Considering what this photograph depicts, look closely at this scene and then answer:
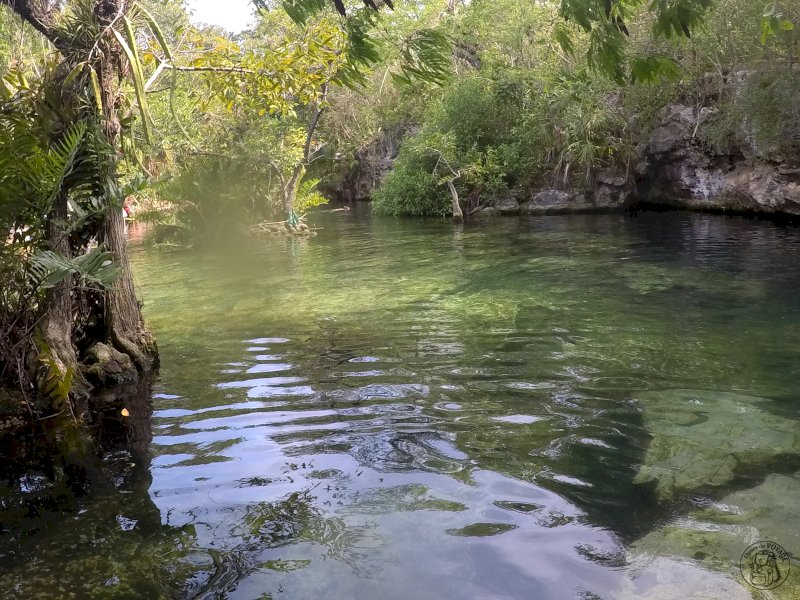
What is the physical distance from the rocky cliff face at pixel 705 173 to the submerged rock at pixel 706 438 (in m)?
16.9

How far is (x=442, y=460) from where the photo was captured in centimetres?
453

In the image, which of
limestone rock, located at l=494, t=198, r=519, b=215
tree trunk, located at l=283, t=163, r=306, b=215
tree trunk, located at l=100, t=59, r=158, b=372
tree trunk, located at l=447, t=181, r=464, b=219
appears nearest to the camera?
tree trunk, located at l=100, t=59, r=158, b=372

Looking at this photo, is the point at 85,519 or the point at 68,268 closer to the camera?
the point at 85,519

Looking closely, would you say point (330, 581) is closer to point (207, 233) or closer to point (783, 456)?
point (783, 456)

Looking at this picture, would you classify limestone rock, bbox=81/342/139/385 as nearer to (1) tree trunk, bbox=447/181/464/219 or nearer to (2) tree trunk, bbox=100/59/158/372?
(2) tree trunk, bbox=100/59/158/372

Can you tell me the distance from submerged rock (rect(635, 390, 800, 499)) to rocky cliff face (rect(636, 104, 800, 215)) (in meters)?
16.9

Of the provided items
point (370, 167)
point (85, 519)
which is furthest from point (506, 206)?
point (85, 519)

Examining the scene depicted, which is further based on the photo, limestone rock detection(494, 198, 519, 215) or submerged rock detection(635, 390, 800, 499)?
limestone rock detection(494, 198, 519, 215)

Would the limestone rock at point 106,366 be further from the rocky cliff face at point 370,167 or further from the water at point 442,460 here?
the rocky cliff face at point 370,167

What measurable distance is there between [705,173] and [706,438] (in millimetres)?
21210

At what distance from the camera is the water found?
325 centimetres

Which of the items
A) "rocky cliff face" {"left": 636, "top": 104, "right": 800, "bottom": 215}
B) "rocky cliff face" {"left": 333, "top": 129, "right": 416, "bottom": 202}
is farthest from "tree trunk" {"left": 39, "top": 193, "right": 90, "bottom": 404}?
"rocky cliff face" {"left": 333, "top": 129, "right": 416, "bottom": 202}

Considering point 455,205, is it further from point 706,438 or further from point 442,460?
point 442,460

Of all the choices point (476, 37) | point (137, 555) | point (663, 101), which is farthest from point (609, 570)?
point (476, 37)
